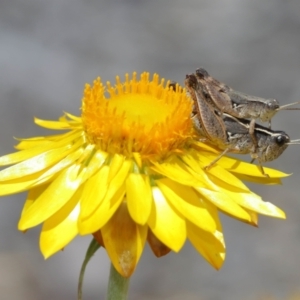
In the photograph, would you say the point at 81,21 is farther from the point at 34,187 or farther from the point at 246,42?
the point at 34,187

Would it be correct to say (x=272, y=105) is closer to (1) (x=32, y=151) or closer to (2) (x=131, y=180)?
(2) (x=131, y=180)

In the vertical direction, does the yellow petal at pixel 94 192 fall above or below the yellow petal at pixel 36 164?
below

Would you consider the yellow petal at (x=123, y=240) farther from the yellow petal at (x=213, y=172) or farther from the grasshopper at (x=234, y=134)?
the grasshopper at (x=234, y=134)

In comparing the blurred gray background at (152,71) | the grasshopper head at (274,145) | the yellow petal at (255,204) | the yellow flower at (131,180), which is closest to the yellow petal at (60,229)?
the yellow flower at (131,180)

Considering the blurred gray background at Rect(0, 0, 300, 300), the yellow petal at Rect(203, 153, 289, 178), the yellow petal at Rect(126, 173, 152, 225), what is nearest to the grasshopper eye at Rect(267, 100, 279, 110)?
the yellow petal at Rect(203, 153, 289, 178)

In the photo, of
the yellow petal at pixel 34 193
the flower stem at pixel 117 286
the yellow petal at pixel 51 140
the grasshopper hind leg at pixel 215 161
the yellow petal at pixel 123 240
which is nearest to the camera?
the yellow petal at pixel 123 240

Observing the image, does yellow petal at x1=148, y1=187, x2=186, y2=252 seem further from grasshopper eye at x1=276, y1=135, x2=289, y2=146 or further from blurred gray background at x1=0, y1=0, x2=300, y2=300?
blurred gray background at x1=0, y1=0, x2=300, y2=300
